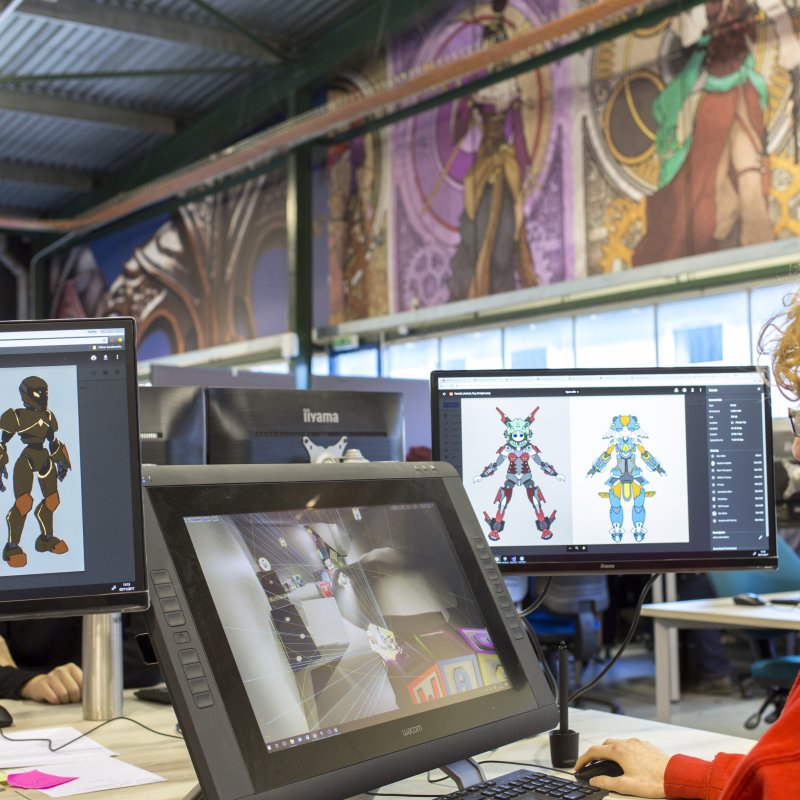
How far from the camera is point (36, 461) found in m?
1.25

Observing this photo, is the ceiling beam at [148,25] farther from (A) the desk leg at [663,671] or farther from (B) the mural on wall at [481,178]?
(A) the desk leg at [663,671]

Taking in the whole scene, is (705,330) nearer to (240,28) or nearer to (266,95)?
(240,28)

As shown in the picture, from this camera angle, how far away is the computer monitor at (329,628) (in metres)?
1.08

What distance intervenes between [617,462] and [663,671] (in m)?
1.99

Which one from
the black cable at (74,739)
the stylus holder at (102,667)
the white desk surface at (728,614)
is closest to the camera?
the black cable at (74,739)

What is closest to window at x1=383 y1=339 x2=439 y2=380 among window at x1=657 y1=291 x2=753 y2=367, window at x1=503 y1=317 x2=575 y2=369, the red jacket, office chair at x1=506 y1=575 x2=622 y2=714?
window at x1=503 y1=317 x2=575 y2=369

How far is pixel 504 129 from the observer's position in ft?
23.6

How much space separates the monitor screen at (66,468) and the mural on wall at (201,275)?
304 inches

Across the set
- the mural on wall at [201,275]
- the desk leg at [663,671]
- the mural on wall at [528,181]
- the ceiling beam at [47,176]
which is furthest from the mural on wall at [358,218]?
the desk leg at [663,671]

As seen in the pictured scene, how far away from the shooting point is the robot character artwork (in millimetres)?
1686

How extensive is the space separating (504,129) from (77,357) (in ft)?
20.6

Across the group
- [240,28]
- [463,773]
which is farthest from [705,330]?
[463,773]

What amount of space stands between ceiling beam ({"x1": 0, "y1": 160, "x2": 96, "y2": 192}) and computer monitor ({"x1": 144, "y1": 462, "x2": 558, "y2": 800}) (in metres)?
10.4

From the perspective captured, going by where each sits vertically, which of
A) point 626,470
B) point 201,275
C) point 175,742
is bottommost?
point 175,742
